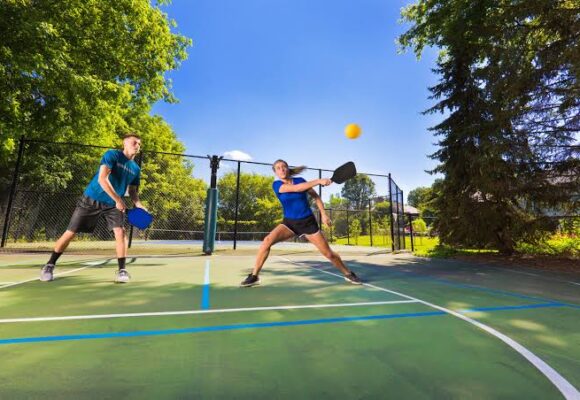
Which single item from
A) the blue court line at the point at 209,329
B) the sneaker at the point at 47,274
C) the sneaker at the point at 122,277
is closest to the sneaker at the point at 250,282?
the sneaker at the point at 122,277

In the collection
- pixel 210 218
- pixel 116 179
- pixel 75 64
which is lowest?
pixel 210 218

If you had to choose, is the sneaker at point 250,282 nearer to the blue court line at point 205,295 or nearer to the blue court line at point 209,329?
the blue court line at point 205,295

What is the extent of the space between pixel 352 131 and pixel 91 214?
6.30m

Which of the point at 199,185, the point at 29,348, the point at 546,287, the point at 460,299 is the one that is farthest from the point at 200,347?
the point at 199,185

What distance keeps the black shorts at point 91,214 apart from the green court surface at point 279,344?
0.88 meters

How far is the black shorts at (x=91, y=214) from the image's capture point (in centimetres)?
492

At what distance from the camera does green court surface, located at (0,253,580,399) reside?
5.93ft

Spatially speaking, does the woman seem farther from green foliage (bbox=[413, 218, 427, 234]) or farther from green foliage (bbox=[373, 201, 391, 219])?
green foliage (bbox=[413, 218, 427, 234])

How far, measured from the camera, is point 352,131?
8.62 metres

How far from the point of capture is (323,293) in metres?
4.64

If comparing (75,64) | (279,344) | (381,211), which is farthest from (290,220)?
(381,211)

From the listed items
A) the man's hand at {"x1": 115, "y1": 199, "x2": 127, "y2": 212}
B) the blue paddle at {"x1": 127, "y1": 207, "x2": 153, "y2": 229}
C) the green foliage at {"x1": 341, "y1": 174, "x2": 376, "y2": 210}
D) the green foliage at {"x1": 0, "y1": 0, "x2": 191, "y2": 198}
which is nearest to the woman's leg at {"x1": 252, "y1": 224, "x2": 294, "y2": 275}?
the blue paddle at {"x1": 127, "y1": 207, "x2": 153, "y2": 229}

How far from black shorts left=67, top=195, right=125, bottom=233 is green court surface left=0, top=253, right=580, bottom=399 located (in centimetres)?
88

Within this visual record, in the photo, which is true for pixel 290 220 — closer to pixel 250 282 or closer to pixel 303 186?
pixel 303 186
